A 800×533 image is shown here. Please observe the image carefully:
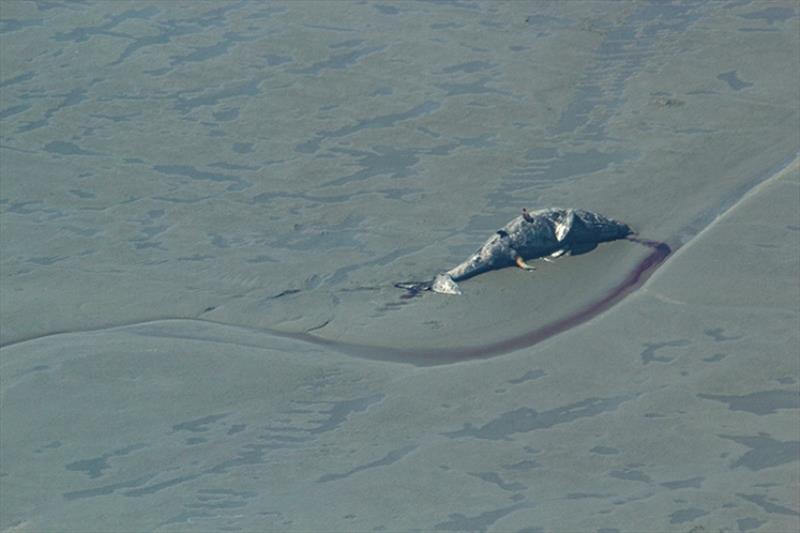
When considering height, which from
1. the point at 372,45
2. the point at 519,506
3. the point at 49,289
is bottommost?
the point at 519,506

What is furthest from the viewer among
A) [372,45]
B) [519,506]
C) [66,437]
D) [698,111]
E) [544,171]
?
[372,45]

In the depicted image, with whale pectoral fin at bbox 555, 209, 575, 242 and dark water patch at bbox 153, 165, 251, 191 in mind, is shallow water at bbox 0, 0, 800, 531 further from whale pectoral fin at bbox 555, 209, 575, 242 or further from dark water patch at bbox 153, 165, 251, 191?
whale pectoral fin at bbox 555, 209, 575, 242

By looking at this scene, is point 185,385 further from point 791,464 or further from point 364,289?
point 791,464

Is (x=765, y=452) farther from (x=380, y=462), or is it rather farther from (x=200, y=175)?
(x=200, y=175)

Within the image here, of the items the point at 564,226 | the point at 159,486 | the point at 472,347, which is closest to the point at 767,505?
the point at 472,347

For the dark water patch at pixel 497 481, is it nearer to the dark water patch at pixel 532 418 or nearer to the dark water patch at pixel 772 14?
the dark water patch at pixel 532 418

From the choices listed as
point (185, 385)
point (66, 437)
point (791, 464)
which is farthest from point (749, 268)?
point (66, 437)

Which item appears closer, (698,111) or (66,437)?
(66,437)
